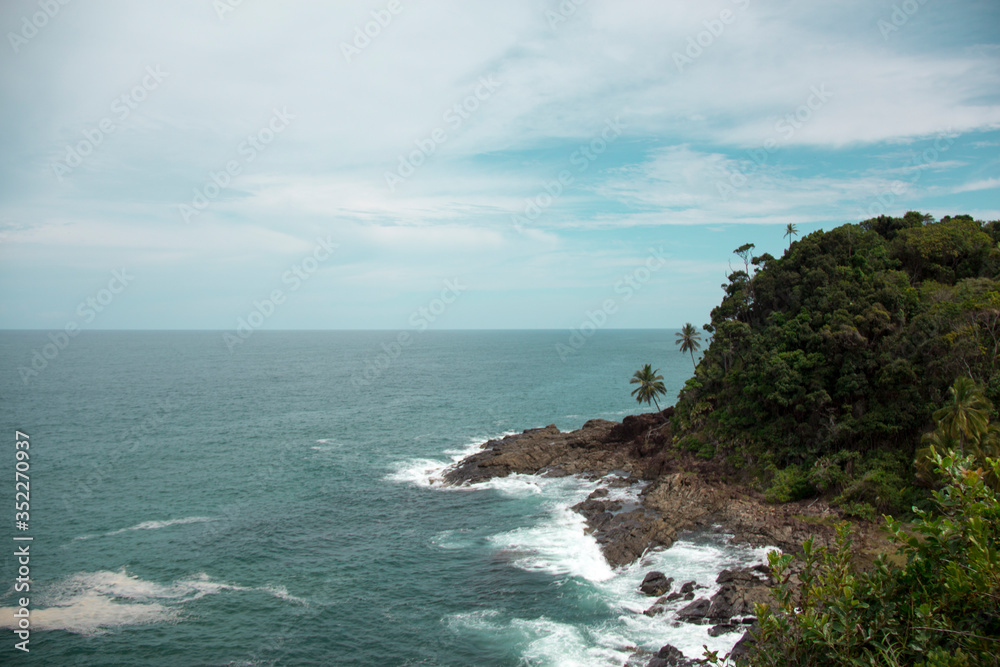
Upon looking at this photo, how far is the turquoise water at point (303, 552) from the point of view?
30.1m

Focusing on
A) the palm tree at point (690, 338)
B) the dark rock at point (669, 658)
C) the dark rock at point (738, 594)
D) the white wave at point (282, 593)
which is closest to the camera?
the dark rock at point (669, 658)

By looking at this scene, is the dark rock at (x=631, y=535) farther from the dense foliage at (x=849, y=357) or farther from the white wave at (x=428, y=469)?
the white wave at (x=428, y=469)

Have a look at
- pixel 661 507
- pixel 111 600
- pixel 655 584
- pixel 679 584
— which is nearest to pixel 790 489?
pixel 661 507

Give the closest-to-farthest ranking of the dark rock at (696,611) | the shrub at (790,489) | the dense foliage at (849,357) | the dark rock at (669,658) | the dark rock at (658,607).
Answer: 1. the dark rock at (669,658)
2. the dark rock at (696,611)
3. the dark rock at (658,607)
4. the dense foliage at (849,357)
5. the shrub at (790,489)

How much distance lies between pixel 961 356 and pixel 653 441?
28266 millimetres

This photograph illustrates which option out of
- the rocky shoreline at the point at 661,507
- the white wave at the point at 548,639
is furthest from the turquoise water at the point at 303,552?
the rocky shoreline at the point at 661,507

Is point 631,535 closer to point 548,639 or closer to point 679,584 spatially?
point 679,584

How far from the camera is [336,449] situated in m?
72.4

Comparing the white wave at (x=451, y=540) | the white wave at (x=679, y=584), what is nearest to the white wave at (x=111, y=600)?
the white wave at (x=451, y=540)

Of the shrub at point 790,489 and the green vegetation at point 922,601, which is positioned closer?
the green vegetation at point 922,601

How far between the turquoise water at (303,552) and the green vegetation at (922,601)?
18845mm

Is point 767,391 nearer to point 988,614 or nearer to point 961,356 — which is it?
point 961,356

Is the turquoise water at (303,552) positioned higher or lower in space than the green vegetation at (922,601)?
lower

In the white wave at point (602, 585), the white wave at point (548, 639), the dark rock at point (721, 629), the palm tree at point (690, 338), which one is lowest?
the white wave at point (548, 639)
